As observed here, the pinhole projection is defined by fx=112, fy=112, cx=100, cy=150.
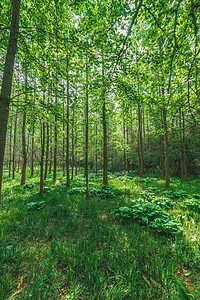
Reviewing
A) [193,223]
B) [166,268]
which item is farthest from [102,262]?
[193,223]

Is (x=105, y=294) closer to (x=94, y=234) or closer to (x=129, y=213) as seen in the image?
(x=94, y=234)

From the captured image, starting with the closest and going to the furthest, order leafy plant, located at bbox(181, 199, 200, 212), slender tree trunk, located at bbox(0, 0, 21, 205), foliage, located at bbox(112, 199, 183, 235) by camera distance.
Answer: slender tree trunk, located at bbox(0, 0, 21, 205), foliage, located at bbox(112, 199, 183, 235), leafy plant, located at bbox(181, 199, 200, 212)

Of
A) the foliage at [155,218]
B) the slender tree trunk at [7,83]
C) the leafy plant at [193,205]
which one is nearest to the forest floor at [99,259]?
the foliage at [155,218]

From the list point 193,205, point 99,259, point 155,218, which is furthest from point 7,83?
point 193,205

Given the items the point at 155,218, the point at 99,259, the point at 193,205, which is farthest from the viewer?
the point at 193,205

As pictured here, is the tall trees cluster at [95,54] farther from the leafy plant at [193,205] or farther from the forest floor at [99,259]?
the leafy plant at [193,205]

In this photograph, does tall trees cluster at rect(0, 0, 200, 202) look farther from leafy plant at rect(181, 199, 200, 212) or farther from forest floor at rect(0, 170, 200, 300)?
leafy plant at rect(181, 199, 200, 212)

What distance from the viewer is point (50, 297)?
1.64 meters

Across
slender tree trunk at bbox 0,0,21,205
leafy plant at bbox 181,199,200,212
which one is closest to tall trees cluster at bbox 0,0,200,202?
slender tree trunk at bbox 0,0,21,205

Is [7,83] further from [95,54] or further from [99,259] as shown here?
[99,259]

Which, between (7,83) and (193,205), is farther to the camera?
(193,205)

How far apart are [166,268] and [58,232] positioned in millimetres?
2573

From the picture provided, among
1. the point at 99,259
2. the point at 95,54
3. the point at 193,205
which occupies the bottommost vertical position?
the point at 99,259

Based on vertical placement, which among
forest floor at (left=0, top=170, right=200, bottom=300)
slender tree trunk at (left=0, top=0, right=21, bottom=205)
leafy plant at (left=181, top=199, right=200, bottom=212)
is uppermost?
slender tree trunk at (left=0, top=0, right=21, bottom=205)
